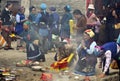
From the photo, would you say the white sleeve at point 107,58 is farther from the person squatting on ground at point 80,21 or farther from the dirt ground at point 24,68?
the person squatting on ground at point 80,21

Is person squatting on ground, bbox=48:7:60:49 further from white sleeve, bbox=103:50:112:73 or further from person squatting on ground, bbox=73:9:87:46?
white sleeve, bbox=103:50:112:73

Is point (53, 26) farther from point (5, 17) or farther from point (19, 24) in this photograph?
point (5, 17)

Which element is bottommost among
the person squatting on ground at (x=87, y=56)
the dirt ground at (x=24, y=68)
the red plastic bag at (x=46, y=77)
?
the dirt ground at (x=24, y=68)

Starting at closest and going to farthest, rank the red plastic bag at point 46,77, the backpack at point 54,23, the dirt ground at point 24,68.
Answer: the red plastic bag at point 46,77, the dirt ground at point 24,68, the backpack at point 54,23

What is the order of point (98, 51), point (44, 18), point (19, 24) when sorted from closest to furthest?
point (98, 51), point (44, 18), point (19, 24)

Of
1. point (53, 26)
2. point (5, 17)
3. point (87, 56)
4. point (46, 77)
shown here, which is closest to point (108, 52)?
point (87, 56)

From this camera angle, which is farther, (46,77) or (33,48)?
(33,48)

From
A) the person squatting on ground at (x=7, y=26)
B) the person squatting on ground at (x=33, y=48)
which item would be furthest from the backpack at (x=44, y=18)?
the person squatting on ground at (x=7, y=26)

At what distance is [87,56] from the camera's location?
10.1 m

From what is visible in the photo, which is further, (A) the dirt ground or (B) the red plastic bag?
(A) the dirt ground

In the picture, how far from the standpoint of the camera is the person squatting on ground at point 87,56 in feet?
32.7

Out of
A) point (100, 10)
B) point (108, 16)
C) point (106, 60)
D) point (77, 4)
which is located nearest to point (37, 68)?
point (106, 60)

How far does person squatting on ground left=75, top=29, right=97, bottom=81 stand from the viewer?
9.98m

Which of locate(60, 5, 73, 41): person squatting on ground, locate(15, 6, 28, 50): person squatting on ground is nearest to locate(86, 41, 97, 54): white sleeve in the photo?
locate(60, 5, 73, 41): person squatting on ground
